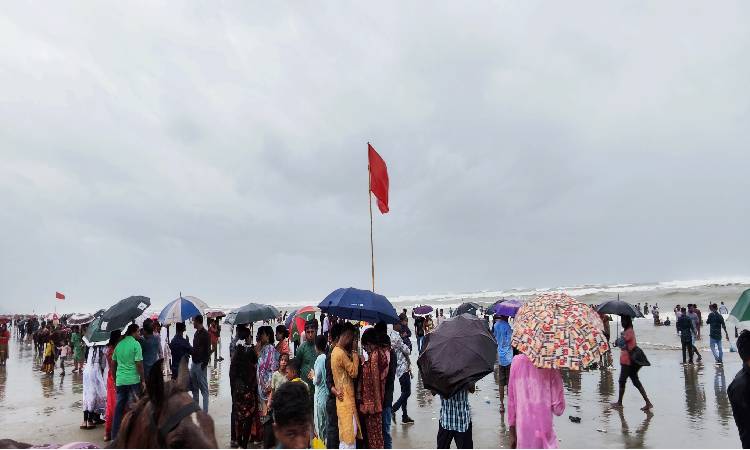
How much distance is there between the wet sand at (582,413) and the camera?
7.82 m

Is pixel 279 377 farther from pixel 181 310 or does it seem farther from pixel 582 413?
pixel 582 413

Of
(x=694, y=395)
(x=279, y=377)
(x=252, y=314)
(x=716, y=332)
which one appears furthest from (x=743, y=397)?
(x=716, y=332)

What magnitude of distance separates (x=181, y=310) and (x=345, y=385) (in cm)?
620

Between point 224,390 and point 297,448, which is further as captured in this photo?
point 224,390

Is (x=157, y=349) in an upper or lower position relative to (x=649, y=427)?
upper

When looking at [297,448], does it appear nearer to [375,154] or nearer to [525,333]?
[525,333]

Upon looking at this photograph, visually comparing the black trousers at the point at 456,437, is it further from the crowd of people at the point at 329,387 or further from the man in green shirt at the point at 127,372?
the man in green shirt at the point at 127,372

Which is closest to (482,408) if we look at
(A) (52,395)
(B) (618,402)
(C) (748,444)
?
(B) (618,402)

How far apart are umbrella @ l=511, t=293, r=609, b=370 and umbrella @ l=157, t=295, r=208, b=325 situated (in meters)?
8.06

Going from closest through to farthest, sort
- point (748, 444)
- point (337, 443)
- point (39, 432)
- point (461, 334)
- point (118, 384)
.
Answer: point (748, 444)
point (461, 334)
point (337, 443)
point (118, 384)
point (39, 432)

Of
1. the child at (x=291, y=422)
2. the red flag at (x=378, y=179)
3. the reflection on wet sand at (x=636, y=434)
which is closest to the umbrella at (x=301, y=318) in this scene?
the red flag at (x=378, y=179)

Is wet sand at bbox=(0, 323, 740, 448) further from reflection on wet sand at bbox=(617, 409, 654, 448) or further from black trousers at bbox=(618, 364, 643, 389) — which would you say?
black trousers at bbox=(618, 364, 643, 389)

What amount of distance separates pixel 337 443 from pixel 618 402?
6613 millimetres

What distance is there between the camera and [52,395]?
43.5 ft
